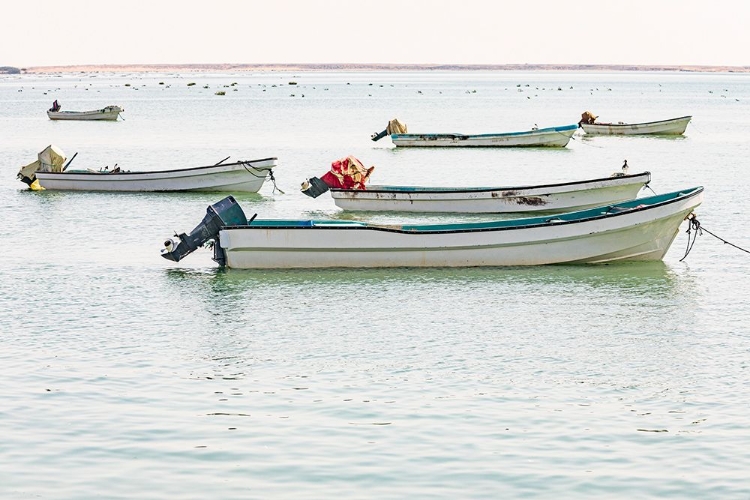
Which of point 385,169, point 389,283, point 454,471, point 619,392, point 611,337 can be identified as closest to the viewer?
point 454,471

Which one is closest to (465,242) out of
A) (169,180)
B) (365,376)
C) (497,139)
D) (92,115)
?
(365,376)

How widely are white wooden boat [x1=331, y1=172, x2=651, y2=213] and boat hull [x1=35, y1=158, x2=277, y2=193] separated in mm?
5884

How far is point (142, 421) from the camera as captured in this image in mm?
11727

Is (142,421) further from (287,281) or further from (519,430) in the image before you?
(287,281)

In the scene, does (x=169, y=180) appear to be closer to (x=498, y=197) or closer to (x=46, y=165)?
(x=46, y=165)

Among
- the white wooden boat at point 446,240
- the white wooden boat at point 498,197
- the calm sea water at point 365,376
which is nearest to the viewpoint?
the calm sea water at point 365,376

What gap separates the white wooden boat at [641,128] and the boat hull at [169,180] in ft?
117

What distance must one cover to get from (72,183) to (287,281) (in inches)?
696

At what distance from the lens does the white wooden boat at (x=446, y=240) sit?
2038cm

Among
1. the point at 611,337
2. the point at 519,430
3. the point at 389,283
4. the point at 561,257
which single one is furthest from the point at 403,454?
the point at 561,257

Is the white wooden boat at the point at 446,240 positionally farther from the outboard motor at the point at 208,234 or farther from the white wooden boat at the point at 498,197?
the white wooden boat at the point at 498,197

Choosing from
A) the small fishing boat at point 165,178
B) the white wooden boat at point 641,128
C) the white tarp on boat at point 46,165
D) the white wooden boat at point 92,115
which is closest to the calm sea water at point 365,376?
the small fishing boat at point 165,178

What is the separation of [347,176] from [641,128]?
40.7 meters

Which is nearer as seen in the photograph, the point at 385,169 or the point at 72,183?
the point at 72,183
